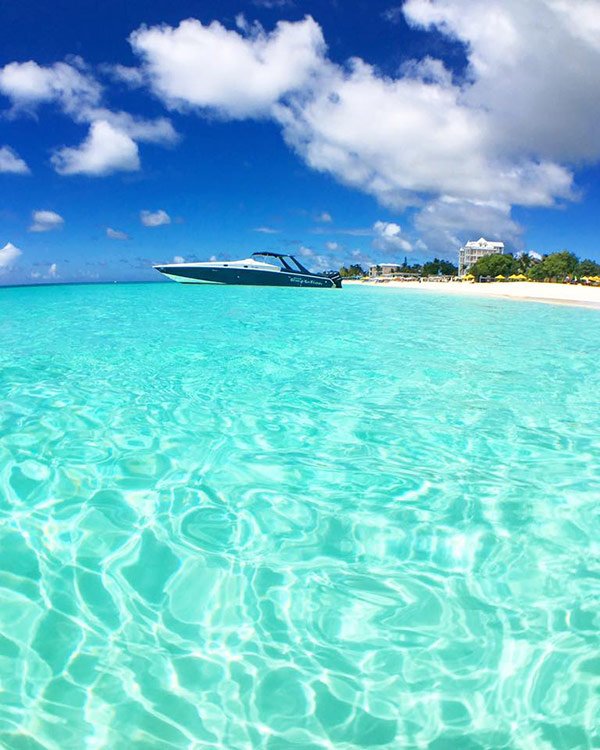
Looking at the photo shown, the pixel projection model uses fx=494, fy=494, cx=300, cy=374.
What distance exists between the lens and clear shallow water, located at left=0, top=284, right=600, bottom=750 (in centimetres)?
192

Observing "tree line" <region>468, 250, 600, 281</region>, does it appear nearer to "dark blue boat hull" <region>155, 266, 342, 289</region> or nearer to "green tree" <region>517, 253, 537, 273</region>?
"green tree" <region>517, 253, 537, 273</region>

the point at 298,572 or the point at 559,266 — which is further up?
the point at 559,266

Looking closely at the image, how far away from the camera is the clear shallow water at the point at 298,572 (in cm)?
192

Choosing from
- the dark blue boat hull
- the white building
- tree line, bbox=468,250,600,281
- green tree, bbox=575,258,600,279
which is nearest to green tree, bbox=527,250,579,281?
tree line, bbox=468,250,600,281

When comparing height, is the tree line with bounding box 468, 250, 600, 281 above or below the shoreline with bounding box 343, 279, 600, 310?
above

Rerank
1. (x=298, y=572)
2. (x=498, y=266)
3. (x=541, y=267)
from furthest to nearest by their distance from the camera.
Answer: (x=498, y=266), (x=541, y=267), (x=298, y=572)

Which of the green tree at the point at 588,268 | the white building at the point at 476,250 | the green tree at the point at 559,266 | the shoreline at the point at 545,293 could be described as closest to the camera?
the shoreline at the point at 545,293

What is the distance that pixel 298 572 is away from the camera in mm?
2715

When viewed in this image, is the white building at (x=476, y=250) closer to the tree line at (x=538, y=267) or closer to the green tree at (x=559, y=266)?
the tree line at (x=538, y=267)

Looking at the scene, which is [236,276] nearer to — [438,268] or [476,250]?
[438,268]

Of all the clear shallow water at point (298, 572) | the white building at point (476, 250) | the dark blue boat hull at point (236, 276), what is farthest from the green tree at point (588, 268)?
the clear shallow water at point (298, 572)

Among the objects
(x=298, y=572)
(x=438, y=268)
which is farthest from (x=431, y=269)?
(x=298, y=572)

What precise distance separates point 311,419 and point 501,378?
369cm

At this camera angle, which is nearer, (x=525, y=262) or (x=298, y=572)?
(x=298, y=572)
